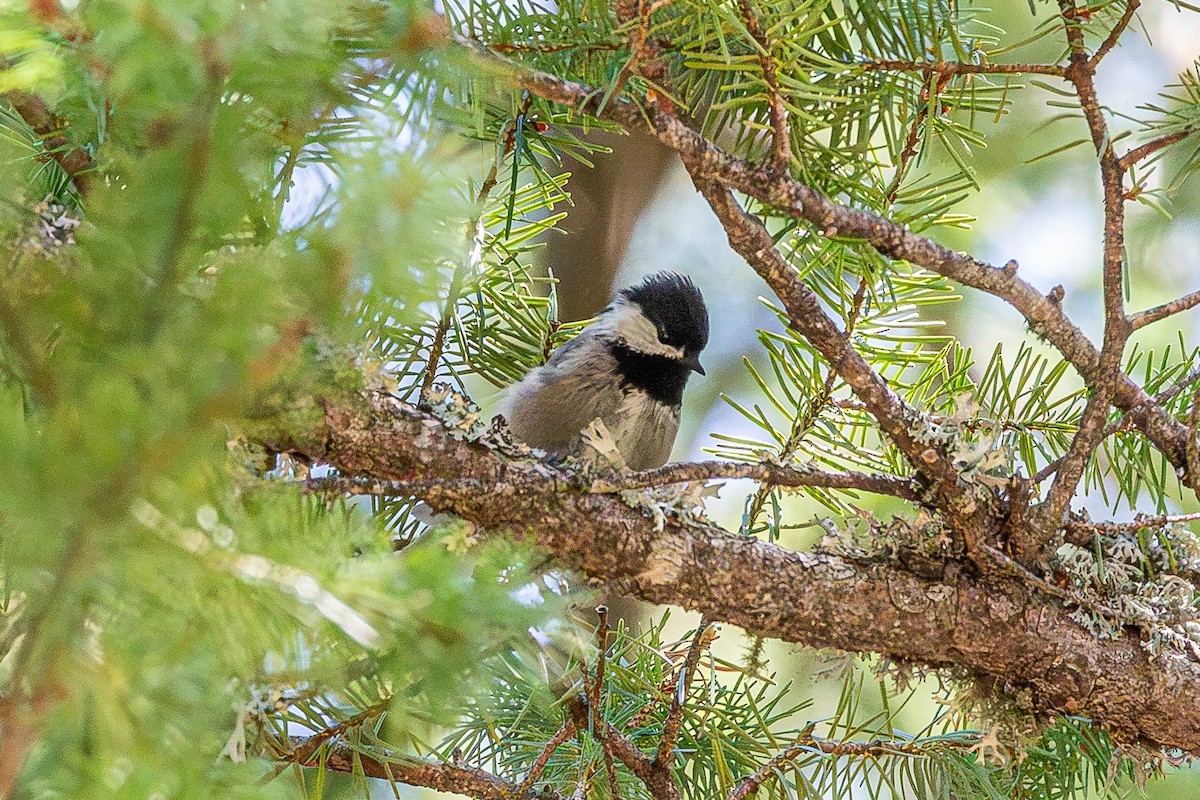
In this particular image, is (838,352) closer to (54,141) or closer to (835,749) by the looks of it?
(835,749)

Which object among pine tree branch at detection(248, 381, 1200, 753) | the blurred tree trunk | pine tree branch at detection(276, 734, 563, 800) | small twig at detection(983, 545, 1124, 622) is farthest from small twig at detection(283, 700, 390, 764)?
the blurred tree trunk

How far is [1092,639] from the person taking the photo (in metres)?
1.32

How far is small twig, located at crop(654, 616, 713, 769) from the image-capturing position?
1269 mm

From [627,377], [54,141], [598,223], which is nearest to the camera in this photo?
[54,141]

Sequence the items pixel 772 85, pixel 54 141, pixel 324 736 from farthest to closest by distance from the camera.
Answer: pixel 324 736 → pixel 54 141 → pixel 772 85

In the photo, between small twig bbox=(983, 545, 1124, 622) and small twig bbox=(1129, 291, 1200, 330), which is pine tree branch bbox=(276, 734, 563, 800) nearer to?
small twig bbox=(983, 545, 1124, 622)

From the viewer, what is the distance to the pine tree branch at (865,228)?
105 cm

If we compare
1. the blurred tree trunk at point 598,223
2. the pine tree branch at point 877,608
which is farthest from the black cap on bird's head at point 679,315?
the pine tree branch at point 877,608

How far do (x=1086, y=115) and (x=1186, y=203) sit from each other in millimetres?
2493

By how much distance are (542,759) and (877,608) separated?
0.48 meters

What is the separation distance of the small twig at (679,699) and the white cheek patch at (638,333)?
0.88 meters

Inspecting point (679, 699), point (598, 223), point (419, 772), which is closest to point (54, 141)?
point (419, 772)

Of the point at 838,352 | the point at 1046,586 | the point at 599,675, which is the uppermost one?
the point at 838,352

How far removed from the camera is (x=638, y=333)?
7.14 feet
